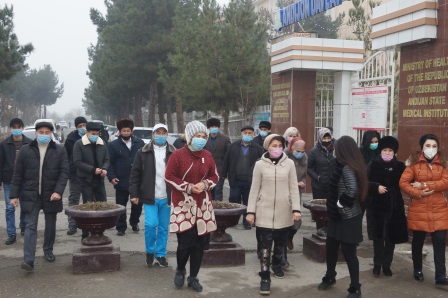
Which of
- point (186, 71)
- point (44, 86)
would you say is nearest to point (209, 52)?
point (186, 71)

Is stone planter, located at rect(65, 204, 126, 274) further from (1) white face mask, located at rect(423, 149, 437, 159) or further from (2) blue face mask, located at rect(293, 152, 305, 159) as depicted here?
(1) white face mask, located at rect(423, 149, 437, 159)

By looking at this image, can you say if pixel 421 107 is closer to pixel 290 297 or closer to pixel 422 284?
A: pixel 422 284

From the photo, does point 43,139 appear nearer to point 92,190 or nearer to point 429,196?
point 92,190

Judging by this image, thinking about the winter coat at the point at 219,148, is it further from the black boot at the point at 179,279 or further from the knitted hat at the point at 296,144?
the black boot at the point at 179,279

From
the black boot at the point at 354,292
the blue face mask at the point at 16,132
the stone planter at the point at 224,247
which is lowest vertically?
the black boot at the point at 354,292

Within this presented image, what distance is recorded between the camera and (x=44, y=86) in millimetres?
90812

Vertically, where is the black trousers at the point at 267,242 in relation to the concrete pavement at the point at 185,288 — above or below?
above

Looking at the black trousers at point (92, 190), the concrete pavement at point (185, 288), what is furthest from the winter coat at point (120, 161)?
the concrete pavement at point (185, 288)

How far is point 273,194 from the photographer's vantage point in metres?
5.35

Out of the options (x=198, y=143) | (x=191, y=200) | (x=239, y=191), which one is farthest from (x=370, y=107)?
(x=191, y=200)

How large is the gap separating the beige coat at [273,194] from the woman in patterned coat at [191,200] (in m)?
0.46

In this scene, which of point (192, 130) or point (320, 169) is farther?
point (320, 169)

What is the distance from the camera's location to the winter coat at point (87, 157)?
24.2ft

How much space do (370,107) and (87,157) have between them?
5.43 metres
